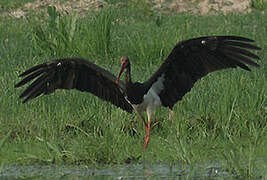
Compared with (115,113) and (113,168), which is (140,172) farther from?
(115,113)

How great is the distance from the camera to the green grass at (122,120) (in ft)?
21.0

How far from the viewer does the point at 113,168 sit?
6.25m

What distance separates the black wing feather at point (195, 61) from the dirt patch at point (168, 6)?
31.8 feet

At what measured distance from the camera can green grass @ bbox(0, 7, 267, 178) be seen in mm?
6402

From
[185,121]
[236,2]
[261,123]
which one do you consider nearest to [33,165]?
[185,121]

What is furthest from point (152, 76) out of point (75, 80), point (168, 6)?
point (168, 6)

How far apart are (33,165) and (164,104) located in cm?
176

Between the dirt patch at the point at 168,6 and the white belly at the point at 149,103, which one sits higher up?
the dirt patch at the point at 168,6

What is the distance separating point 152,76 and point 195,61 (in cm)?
44

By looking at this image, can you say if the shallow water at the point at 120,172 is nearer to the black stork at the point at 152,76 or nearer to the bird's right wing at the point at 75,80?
the black stork at the point at 152,76

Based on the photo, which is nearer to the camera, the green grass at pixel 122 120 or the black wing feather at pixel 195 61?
the green grass at pixel 122 120

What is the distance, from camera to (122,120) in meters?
7.48

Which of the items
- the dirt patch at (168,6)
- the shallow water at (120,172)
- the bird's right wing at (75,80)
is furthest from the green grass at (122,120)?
the dirt patch at (168,6)

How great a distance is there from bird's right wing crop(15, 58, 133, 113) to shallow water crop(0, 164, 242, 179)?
1230 mm
